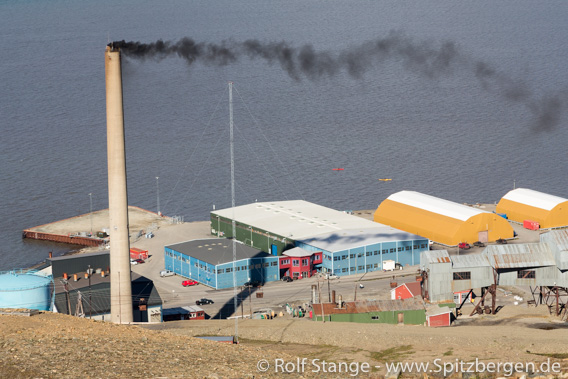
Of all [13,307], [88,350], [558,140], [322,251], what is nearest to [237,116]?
[558,140]

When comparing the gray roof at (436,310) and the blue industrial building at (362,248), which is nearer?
the gray roof at (436,310)

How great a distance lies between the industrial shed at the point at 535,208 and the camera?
3745 inches

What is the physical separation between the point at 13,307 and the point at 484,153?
85.4m

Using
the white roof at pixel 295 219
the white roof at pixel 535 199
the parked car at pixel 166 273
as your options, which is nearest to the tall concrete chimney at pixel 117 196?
the parked car at pixel 166 273

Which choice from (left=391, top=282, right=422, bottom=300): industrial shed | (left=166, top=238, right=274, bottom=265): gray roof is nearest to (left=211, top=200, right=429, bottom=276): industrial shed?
(left=166, top=238, right=274, bottom=265): gray roof

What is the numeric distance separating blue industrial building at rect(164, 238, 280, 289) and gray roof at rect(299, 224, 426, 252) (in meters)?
5.56

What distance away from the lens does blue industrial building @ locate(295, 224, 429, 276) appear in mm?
82812

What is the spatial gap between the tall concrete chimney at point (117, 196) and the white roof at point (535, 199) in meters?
49.9

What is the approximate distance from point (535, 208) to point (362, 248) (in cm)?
2386

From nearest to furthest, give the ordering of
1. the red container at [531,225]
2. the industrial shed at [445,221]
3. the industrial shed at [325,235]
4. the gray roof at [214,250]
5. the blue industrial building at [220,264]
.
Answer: the blue industrial building at [220,264] < the gray roof at [214,250] < the industrial shed at [325,235] < the industrial shed at [445,221] < the red container at [531,225]

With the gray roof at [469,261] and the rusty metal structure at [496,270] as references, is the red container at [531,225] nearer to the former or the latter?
the rusty metal structure at [496,270]

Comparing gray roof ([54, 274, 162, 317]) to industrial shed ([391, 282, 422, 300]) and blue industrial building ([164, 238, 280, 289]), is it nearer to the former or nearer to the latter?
blue industrial building ([164, 238, 280, 289])

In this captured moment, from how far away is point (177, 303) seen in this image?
245 ft

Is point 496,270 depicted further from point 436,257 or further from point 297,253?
point 297,253
